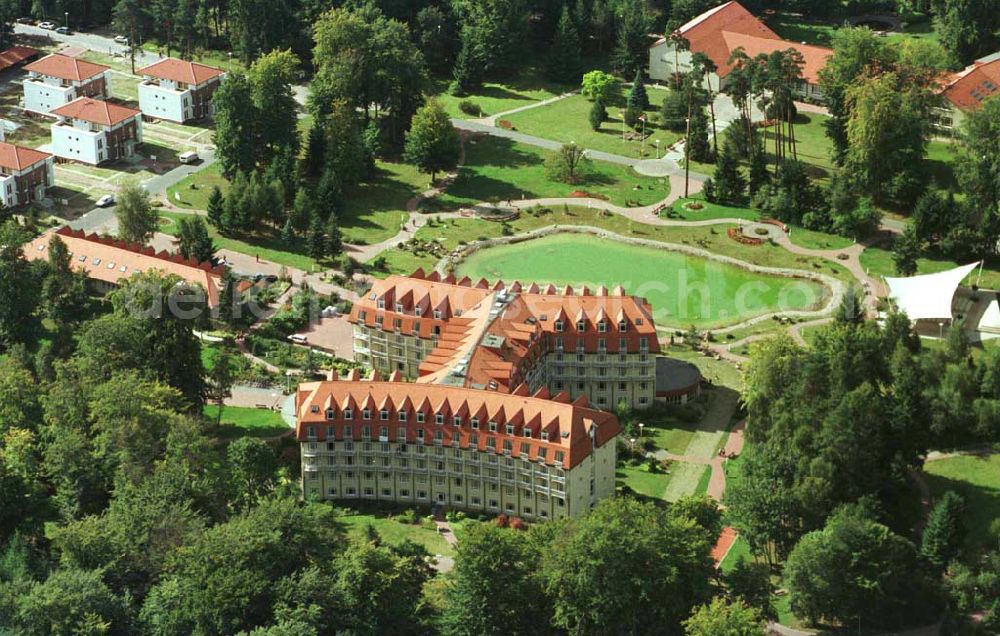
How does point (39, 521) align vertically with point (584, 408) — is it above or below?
below

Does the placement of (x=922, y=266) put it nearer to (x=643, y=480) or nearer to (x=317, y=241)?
(x=643, y=480)

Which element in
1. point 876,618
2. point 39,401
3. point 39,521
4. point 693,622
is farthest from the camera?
point 39,401

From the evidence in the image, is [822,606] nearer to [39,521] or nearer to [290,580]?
[290,580]

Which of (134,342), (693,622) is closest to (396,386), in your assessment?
(134,342)

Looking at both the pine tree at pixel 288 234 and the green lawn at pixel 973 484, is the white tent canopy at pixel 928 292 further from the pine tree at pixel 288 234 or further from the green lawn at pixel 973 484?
the pine tree at pixel 288 234

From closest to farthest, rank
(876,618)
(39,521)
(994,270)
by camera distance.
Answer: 1. (876,618)
2. (39,521)
3. (994,270)

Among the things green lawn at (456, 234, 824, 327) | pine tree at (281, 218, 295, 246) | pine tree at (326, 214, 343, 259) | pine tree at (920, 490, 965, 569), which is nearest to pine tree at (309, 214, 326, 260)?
pine tree at (326, 214, 343, 259)
